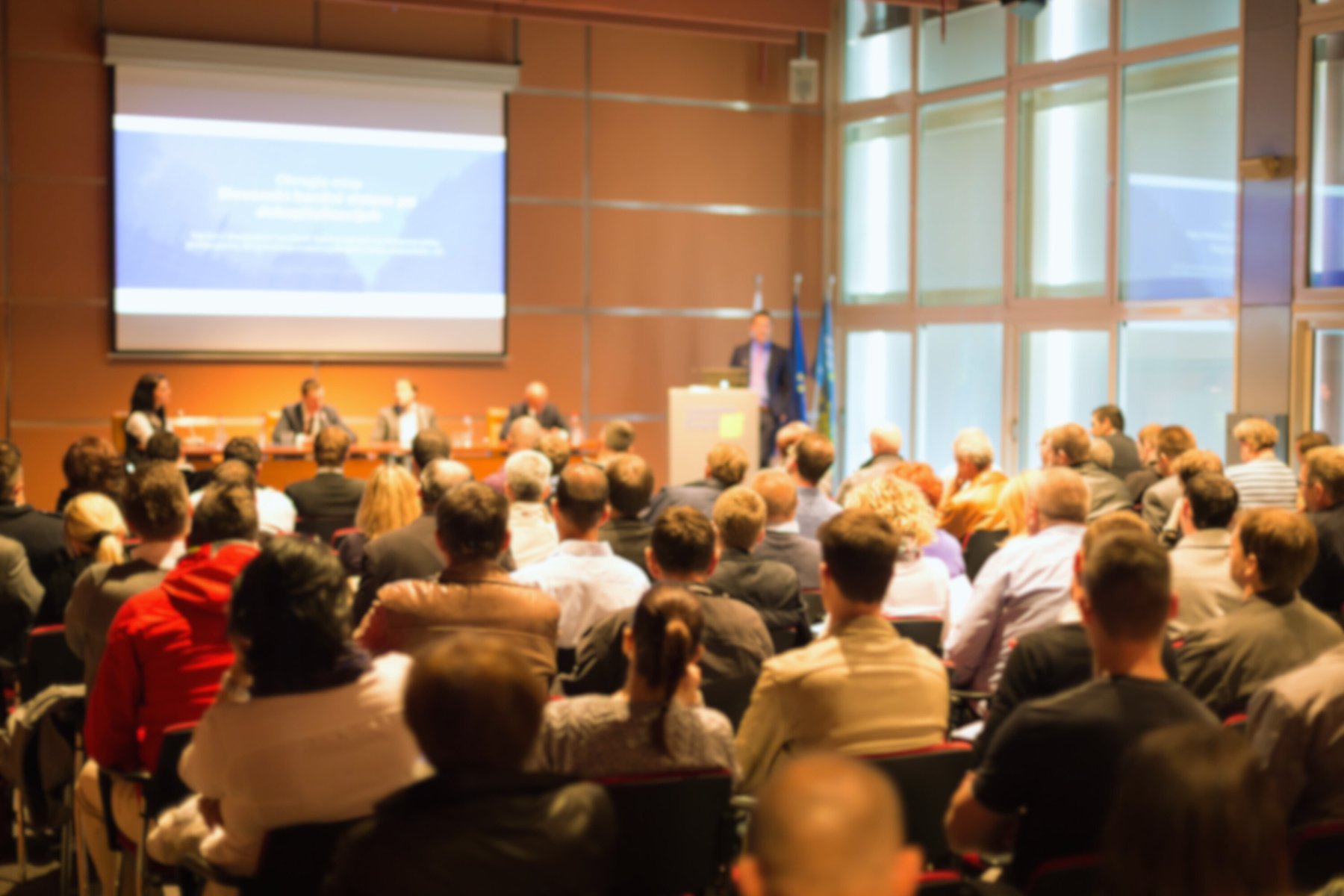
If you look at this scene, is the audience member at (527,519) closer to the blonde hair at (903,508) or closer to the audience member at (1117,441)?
the blonde hair at (903,508)

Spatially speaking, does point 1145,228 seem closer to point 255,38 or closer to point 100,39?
point 255,38

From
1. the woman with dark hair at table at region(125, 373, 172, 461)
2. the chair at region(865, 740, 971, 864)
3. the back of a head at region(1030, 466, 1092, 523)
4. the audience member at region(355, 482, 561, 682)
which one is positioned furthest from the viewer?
the woman with dark hair at table at region(125, 373, 172, 461)

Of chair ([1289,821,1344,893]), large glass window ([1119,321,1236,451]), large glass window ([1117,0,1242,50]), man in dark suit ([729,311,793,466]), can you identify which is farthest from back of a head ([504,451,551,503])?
large glass window ([1117,0,1242,50])

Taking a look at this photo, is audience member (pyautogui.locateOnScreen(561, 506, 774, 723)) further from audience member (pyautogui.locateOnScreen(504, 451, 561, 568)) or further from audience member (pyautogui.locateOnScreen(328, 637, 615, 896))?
audience member (pyautogui.locateOnScreen(504, 451, 561, 568))

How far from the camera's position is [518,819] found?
172 cm

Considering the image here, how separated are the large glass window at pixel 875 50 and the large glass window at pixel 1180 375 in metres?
3.27

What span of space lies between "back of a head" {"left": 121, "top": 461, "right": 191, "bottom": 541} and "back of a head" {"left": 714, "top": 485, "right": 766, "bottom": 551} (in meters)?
1.53

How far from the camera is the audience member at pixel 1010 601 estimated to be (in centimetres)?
369

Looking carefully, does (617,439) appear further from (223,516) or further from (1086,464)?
(223,516)

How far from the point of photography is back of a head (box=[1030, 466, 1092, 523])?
395 cm

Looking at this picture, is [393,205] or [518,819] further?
[393,205]

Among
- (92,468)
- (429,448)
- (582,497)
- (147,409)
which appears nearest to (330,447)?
(429,448)

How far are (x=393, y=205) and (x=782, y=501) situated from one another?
6.61 metres

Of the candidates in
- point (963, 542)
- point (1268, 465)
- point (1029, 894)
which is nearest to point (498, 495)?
point (1029, 894)
